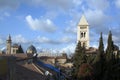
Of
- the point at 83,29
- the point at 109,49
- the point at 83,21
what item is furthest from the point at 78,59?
the point at 83,21

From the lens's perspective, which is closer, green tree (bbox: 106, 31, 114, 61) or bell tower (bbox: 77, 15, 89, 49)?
green tree (bbox: 106, 31, 114, 61)

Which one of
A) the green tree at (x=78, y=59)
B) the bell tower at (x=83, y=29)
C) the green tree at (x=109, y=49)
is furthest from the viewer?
the bell tower at (x=83, y=29)

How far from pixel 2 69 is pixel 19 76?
8870 mm

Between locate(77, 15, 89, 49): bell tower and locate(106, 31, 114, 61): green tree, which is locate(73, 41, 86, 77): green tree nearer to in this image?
locate(106, 31, 114, 61): green tree

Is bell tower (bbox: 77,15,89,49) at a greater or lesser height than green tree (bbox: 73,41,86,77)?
greater

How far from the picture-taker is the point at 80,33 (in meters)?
134

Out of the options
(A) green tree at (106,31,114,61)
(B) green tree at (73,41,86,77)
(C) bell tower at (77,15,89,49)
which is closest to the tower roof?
(C) bell tower at (77,15,89,49)

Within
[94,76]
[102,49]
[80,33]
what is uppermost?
[80,33]

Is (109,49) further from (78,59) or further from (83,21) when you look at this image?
(83,21)

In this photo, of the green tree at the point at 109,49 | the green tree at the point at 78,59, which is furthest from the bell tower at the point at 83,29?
the green tree at the point at 109,49

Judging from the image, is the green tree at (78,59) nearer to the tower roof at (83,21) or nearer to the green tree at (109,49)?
the green tree at (109,49)

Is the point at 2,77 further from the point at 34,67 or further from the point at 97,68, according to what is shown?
the point at 97,68

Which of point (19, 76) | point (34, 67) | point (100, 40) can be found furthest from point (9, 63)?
point (100, 40)

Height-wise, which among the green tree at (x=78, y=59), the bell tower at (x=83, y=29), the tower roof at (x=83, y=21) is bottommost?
the green tree at (x=78, y=59)
